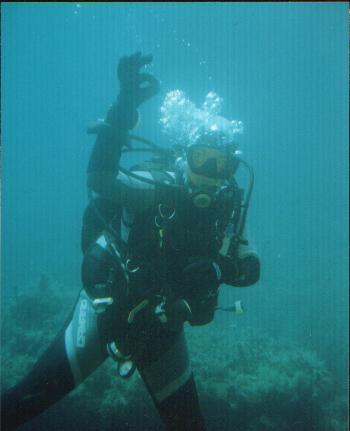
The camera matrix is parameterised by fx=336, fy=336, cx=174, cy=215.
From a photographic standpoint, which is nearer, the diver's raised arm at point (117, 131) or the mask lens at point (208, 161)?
the diver's raised arm at point (117, 131)

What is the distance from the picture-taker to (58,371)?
9.39 ft

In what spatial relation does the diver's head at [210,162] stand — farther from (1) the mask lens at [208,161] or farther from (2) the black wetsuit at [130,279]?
(2) the black wetsuit at [130,279]

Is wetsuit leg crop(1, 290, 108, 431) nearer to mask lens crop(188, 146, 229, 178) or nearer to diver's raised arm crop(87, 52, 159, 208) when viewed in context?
diver's raised arm crop(87, 52, 159, 208)

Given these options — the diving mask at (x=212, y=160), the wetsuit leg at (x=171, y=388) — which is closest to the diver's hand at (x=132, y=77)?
the diving mask at (x=212, y=160)

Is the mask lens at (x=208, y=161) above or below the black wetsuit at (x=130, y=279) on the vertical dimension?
above

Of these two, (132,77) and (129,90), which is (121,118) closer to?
(129,90)

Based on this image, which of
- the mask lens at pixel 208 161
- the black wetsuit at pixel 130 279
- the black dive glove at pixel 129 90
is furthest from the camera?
the mask lens at pixel 208 161

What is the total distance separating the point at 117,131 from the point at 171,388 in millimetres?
2446

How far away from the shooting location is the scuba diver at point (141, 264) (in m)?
2.77

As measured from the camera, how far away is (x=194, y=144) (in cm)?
323

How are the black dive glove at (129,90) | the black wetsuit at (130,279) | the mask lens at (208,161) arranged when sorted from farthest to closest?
the mask lens at (208,161), the black dive glove at (129,90), the black wetsuit at (130,279)

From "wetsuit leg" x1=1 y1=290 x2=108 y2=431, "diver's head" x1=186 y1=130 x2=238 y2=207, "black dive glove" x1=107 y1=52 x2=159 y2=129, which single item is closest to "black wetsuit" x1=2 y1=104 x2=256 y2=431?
"wetsuit leg" x1=1 y1=290 x2=108 y2=431

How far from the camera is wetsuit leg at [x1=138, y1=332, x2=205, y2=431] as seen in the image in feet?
10.4

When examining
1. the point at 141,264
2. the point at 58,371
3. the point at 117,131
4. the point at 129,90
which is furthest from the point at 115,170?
the point at 58,371
